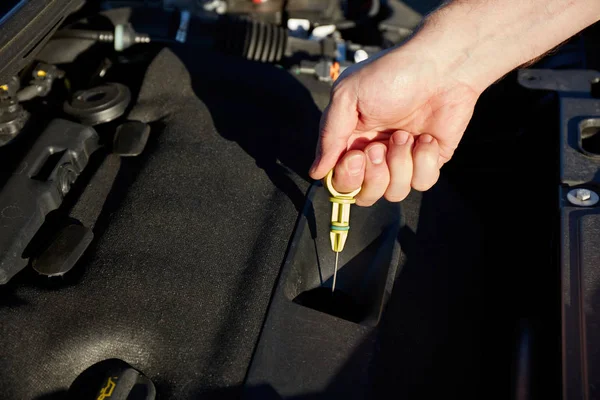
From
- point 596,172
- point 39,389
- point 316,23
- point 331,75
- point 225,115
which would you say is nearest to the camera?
point 39,389

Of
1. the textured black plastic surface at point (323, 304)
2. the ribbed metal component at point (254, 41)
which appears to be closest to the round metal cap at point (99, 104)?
the ribbed metal component at point (254, 41)

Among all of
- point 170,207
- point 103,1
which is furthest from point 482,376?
point 103,1

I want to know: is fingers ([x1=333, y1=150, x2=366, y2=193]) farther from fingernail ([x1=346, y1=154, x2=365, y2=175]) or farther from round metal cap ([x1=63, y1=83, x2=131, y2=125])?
round metal cap ([x1=63, y1=83, x2=131, y2=125])

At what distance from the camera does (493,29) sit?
0.92 metres

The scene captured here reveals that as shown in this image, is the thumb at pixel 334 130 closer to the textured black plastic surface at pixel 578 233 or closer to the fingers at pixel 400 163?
the fingers at pixel 400 163

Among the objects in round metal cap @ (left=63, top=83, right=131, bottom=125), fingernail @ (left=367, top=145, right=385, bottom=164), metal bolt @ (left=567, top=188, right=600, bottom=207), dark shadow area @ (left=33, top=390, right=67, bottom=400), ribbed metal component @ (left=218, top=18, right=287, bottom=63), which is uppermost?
round metal cap @ (left=63, top=83, right=131, bottom=125)

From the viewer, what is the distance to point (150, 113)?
107 cm

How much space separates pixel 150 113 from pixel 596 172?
2.40 ft

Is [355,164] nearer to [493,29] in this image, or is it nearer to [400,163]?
[400,163]

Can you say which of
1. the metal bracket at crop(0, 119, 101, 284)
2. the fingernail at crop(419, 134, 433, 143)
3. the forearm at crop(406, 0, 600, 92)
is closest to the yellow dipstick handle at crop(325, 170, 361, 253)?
the fingernail at crop(419, 134, 433, 143)

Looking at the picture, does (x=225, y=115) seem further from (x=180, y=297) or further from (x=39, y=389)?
(x=39, y=389)

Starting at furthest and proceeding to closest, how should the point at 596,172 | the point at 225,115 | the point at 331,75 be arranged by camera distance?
the point at 331,75 < the point at 225,115 < the point at 596,172

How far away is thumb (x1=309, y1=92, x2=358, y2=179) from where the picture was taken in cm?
88

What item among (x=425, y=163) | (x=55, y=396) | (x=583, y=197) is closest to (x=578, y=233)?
(x=583, y=197)
